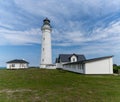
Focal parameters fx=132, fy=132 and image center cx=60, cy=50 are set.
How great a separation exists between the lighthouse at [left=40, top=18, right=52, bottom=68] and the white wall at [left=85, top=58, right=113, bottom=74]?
2004 cm

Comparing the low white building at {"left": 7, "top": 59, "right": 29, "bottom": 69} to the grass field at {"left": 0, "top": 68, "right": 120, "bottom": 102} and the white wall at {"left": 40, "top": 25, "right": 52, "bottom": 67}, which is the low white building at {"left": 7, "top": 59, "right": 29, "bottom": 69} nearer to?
the white wall at {"left": 40, "top": 25, "right": 52, "bottom": 67}

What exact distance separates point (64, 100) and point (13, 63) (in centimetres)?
4552

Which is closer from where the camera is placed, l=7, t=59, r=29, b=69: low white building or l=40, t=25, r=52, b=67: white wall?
l=40, t=25, r=52, b=67: white wall

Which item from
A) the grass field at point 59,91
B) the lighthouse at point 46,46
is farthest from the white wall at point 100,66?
the lighthouse at point 46,46

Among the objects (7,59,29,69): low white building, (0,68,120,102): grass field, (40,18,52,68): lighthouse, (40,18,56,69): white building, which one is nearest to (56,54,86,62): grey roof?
(40,18,56,69): white building

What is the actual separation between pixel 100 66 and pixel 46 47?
2167cm

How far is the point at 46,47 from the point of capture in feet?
134

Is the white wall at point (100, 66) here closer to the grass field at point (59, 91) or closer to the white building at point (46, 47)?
the grass field at point (59, 91)

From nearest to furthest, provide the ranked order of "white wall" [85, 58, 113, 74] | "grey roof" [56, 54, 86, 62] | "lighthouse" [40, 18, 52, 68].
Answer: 1. "white wall" [85, 58, 113, 74]
2. "lighthouse" [40, 18, 52, 68]
3. "grey roof" [56, 54, 86, 62]

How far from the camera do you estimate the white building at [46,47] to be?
40.2 m

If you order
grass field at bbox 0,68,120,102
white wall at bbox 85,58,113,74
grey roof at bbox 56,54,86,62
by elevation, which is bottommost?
grass field at bbox 0,68,120,102

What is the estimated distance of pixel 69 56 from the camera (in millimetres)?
46156

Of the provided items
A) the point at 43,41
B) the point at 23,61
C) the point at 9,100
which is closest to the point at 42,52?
the point at 43,41

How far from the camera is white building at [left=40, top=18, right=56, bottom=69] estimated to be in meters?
40.2
